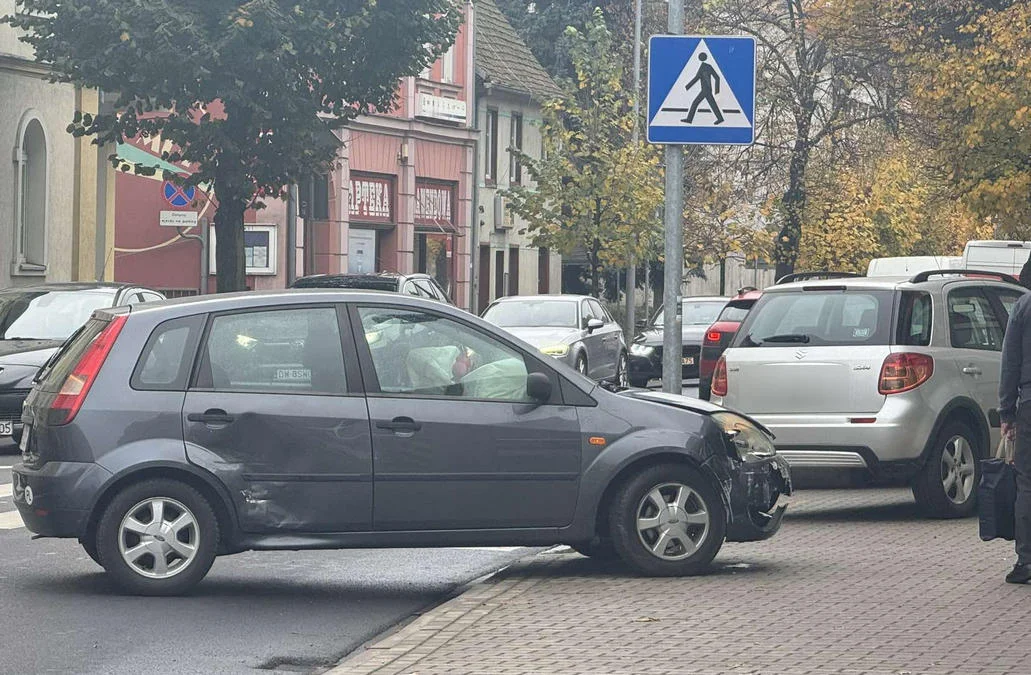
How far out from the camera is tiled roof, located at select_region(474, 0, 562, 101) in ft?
168

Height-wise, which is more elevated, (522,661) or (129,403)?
(129,403)

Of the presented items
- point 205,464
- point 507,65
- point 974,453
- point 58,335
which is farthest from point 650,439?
point 507,65

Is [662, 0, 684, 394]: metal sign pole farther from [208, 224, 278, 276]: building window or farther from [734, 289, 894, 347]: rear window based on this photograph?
[208, 224, 278, 276]: building window

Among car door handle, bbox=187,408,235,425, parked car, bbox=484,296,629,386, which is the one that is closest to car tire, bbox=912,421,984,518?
car door handle, bbox=187,408,235,425

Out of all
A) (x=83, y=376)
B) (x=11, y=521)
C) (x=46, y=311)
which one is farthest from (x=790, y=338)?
(x=46, y=311)

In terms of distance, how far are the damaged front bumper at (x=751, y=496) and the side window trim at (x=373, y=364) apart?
38.2 inches

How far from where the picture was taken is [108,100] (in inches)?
1361

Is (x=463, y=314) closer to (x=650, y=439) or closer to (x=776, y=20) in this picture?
(x=650, y=439)

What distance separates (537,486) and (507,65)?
43.9 metres

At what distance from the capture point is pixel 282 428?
9.41 m

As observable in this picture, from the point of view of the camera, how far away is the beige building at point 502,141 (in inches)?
1993

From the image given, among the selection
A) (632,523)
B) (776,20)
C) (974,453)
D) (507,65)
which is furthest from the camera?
(507,65)

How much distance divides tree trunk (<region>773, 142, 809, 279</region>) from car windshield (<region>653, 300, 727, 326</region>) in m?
10.4

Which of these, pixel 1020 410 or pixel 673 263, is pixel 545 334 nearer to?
pixel 673 263
